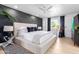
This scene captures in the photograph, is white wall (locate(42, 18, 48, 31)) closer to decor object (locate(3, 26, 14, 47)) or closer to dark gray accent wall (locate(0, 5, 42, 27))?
dark gray accent wall (locate(0, 5, 42, 27))

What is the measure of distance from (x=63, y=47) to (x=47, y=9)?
0.98 m

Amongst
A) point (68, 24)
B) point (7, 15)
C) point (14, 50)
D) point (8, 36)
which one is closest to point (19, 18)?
point (7, 15)

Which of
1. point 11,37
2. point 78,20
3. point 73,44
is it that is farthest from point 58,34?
point 11,37

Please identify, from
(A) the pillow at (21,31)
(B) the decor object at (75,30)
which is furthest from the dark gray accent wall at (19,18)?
(B) the decor object at (75,30)

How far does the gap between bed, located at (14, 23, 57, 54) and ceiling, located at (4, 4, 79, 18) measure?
37 centimetres

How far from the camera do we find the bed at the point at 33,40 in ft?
5.84

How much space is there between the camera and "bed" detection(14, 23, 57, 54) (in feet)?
5.84

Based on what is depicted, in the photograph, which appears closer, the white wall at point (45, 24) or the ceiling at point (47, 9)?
the ceiling at point (47, 9)

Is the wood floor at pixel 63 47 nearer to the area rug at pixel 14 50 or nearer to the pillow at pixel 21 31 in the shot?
the area rug at pixel 14 50

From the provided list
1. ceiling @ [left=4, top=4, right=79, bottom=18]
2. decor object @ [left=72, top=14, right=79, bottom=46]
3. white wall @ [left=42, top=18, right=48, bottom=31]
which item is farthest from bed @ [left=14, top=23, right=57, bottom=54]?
decor object @ [left=72, top=14, right=79, bottom=46]

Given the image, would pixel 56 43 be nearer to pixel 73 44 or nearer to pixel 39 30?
pixel 73 44

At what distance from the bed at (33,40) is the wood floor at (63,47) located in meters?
0.12

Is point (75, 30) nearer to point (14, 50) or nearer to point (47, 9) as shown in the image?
point (47, 9)
